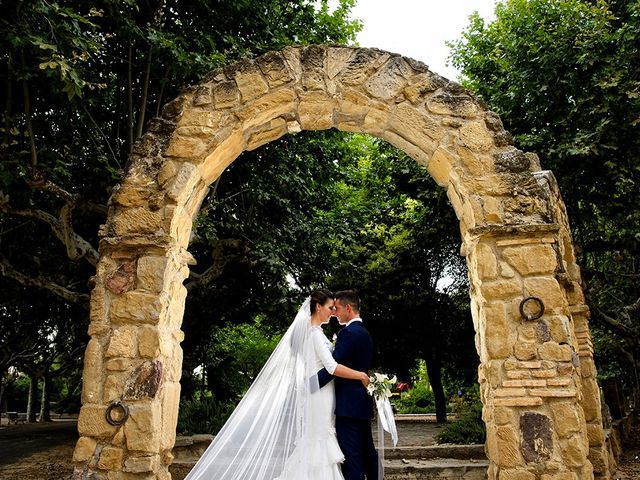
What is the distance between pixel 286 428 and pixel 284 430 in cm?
2

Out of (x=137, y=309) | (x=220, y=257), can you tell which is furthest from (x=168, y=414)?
(x=220, y=257)

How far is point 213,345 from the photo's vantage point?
15.4 metres

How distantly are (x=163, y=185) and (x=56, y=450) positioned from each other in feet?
29.9

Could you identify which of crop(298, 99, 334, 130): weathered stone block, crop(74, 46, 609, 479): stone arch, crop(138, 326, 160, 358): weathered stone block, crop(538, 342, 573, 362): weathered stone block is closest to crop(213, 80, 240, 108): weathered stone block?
crop(74, 46, 609, 479): stone arch

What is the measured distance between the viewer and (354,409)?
4.21m

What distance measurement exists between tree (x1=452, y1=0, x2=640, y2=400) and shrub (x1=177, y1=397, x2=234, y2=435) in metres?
6.75

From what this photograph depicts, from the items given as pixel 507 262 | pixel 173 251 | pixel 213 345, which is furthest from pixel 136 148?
pixel 213 345

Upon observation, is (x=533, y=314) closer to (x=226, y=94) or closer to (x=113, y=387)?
(x=226, y=94)

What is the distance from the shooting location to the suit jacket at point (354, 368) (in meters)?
4.23

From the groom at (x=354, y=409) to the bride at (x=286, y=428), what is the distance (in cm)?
7

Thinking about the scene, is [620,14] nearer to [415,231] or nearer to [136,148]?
[415,231]

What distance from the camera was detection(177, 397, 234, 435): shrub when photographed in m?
8.27

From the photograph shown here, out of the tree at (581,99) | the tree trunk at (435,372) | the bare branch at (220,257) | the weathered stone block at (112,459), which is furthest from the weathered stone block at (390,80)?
the tree trunk at (435,372)

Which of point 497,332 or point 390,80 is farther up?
point 390,80
